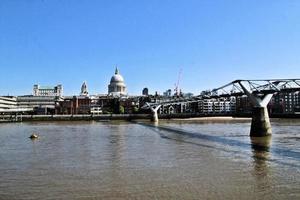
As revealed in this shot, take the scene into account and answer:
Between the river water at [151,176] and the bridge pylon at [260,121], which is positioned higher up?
the bridge pylon at [260,121]

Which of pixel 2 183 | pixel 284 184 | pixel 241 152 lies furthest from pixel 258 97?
pixel 2 183

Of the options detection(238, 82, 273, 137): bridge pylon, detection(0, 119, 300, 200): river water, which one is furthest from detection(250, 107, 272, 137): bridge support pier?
detection(0, 119, 300, 200): river water

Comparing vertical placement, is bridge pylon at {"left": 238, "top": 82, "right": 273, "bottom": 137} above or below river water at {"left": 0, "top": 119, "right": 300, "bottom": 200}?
above

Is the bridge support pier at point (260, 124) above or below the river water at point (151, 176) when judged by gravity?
above

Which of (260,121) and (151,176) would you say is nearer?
(151,176)

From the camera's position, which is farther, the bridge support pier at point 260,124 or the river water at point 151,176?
the bridge support pier at point 260,124

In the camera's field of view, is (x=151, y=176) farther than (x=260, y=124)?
No

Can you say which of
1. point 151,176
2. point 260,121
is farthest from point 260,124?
point 151,176

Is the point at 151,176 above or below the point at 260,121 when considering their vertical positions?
below

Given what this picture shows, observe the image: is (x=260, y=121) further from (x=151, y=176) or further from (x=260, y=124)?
(x=151, y=176)

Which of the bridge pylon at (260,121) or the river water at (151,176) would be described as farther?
the bridge pylon at (260,121)

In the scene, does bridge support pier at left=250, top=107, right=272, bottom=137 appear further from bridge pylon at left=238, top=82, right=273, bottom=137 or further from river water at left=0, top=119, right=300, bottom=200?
river water at left=0, top=119, right=300, bottom=200


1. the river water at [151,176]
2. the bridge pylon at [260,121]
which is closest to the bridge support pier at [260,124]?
the bridge pylon at [260,121]

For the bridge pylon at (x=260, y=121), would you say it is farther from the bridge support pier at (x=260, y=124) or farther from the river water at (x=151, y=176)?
the river water at (x=151, y=176)
